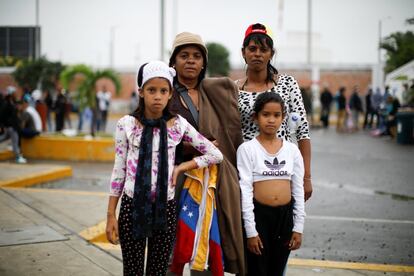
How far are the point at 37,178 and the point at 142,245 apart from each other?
6.10 metres

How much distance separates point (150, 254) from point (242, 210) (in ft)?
2.11

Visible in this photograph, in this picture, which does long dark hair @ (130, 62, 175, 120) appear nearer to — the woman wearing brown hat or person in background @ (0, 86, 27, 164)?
the woman wearing brown hat

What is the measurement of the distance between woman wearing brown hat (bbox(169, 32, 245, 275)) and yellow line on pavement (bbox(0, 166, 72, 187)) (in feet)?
A: 17.3

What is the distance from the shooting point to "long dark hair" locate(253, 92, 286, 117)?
3381 mm

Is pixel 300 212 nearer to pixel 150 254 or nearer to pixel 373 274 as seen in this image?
pixel 150 254

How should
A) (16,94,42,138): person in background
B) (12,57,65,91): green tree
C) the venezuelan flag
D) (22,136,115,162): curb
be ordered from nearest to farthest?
the venezuelan flag < (22,136,115,162): curb < (16,94,42,138): person in background < (12,57,65,91): green tree

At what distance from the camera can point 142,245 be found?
321 cm

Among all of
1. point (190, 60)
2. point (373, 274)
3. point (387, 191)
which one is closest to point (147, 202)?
point (190, 60)

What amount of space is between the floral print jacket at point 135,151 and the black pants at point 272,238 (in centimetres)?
48

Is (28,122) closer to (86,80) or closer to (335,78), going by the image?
(86,80)

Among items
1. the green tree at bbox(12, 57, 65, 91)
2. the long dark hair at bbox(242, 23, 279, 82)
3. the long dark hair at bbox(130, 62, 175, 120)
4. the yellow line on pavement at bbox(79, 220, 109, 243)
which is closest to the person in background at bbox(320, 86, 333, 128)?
the yellow line on pavement at bbox(79, 220, 109, 243)

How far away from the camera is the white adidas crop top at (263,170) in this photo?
3322mm

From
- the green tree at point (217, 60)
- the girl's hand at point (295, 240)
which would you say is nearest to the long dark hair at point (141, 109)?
the girl's hand at point (295, 240)

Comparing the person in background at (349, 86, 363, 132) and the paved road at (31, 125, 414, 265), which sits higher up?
the person in background at (349, 86, 363, 132)
